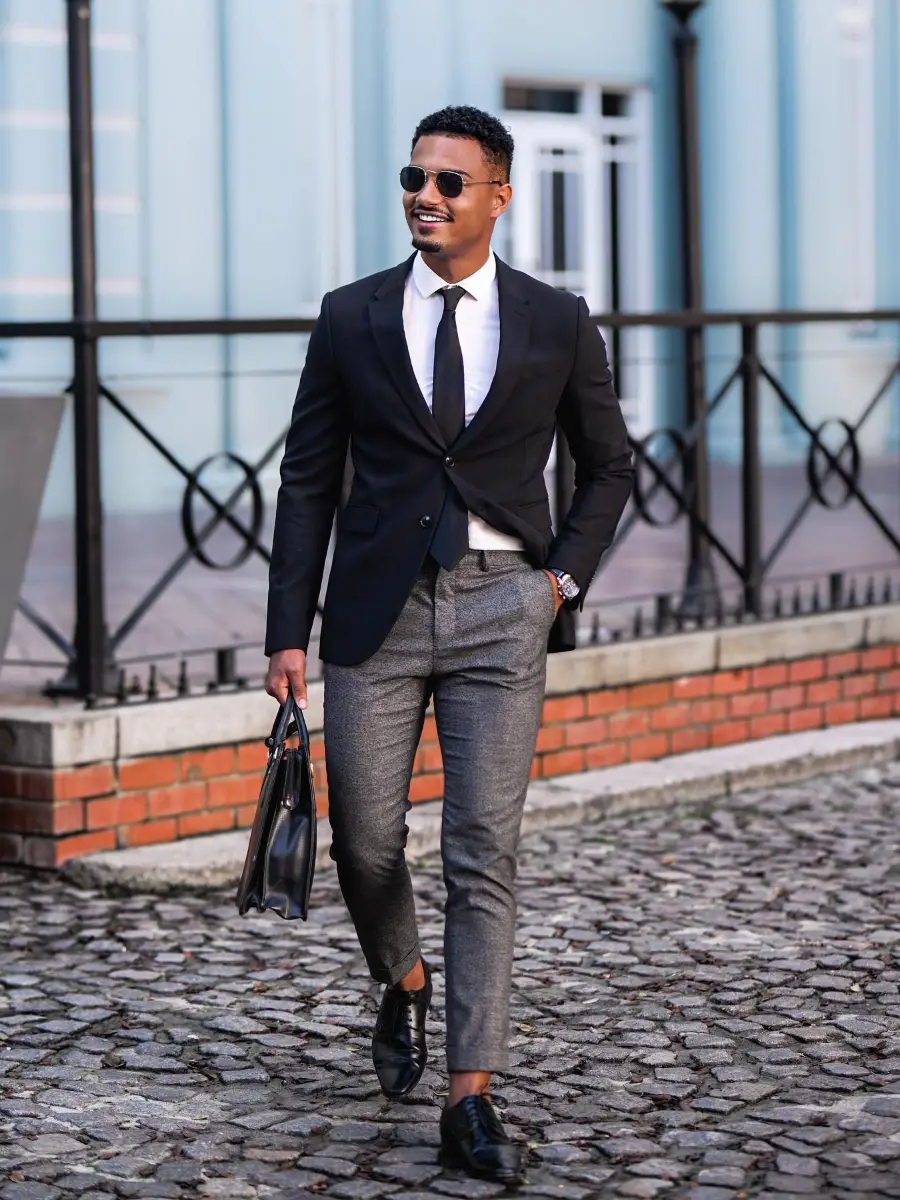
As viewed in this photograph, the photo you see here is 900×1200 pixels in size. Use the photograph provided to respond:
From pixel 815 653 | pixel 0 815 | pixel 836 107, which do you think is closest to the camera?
pixel 0 815

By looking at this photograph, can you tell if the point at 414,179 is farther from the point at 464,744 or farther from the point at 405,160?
the point at 405,160

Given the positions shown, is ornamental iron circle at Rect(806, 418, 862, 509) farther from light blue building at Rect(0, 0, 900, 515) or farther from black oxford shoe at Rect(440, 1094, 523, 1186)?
black oxford shoe at Rect(440, 1094, 523, 1186)

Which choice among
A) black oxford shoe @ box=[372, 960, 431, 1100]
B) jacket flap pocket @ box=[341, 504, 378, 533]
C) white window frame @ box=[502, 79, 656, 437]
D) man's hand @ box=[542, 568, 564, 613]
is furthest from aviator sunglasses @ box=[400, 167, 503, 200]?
white window frame @ box=[502, 79, 656, 437]

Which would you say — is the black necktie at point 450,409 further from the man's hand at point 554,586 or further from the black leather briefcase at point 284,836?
the black leather briefcase at point 284,836

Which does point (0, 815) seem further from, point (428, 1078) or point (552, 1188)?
point (552, 1188)

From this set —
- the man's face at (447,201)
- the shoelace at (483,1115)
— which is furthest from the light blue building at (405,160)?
the shoelace at (483,1115)

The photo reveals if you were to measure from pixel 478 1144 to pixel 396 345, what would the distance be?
1.36 m

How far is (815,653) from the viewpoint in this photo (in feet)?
27.2

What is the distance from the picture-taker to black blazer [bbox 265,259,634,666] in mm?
4207

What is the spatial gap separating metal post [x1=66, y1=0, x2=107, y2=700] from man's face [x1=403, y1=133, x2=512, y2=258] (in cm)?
243

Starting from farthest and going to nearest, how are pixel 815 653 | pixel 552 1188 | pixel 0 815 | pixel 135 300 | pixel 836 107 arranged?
pixel 836 107
pixel 135 300
pixel 815 653
pixel 0 815
pixel 552 1188

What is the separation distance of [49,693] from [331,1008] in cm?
177

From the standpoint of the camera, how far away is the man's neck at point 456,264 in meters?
4.26

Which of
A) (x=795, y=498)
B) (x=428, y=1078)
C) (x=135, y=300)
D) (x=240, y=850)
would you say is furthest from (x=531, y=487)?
(x=135, y=300)
